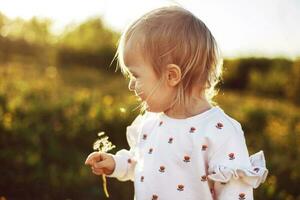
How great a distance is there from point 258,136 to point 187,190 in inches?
150

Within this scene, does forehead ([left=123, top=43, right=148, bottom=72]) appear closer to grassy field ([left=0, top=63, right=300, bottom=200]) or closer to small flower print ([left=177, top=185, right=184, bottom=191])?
small flower print ([left=177, top=185, right=184, bottom=191])

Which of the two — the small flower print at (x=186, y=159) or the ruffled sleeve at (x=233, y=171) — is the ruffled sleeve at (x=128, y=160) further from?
the ruffled sleeve at (x=233, y=171)

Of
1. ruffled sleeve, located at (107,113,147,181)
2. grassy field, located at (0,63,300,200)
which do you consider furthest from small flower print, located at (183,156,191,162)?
grassy field, located at (0,63,300,200)

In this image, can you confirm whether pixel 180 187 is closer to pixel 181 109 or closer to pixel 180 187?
pixel 180 187

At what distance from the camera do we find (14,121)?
5023 mm

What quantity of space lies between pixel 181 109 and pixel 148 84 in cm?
18

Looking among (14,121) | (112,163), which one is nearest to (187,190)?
(112,163)

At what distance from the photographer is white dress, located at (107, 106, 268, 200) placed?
7.60 feet

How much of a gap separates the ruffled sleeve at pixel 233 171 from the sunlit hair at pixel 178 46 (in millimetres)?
280

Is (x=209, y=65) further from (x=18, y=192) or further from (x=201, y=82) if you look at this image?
(x=18, y=192)

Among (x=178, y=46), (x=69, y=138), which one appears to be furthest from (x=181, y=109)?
(x=69, y=138)

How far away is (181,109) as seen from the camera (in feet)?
8.23

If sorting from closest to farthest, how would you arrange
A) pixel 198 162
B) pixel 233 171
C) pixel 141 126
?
1. pixel 233 171
2. pixel 198 162
3. pixel 141 126

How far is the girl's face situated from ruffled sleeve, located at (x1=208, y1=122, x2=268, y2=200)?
32cm
